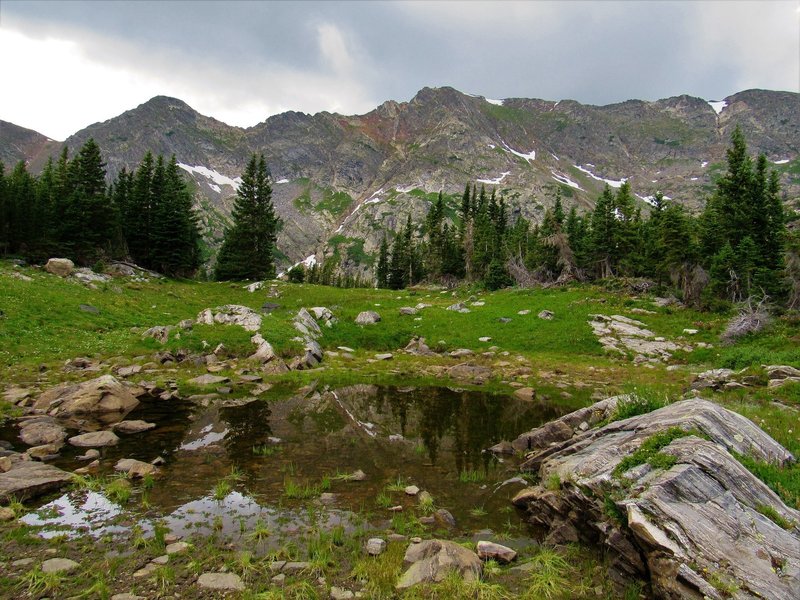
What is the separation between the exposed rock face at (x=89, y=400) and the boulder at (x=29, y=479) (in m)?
4.51

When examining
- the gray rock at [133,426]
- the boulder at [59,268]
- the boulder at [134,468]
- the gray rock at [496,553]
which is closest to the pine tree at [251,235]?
the boulder at [59,268]

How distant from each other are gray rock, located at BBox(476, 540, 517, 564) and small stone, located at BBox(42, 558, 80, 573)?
6.92m

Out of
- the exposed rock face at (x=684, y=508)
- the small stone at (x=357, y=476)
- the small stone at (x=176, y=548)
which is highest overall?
the exposed rock face at (x=684, y=508)

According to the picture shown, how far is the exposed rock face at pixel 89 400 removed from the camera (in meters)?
14.3

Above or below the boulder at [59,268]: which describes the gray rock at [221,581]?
below

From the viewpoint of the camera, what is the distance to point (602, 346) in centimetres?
3017

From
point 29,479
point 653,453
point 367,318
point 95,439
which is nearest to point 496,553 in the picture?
point 653,453

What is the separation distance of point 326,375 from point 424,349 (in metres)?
10.4

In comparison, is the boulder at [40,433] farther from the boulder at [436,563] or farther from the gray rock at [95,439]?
the boulder at [436,563]

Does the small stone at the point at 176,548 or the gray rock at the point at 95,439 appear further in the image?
the gray rock at the point at 95,439

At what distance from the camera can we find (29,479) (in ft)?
29.6

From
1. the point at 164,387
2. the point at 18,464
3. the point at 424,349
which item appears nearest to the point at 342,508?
the point at 18,464

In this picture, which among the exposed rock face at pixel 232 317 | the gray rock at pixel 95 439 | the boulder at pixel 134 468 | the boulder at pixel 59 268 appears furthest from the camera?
the boulder at pixel 59 268

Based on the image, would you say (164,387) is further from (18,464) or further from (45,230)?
(45,230)
